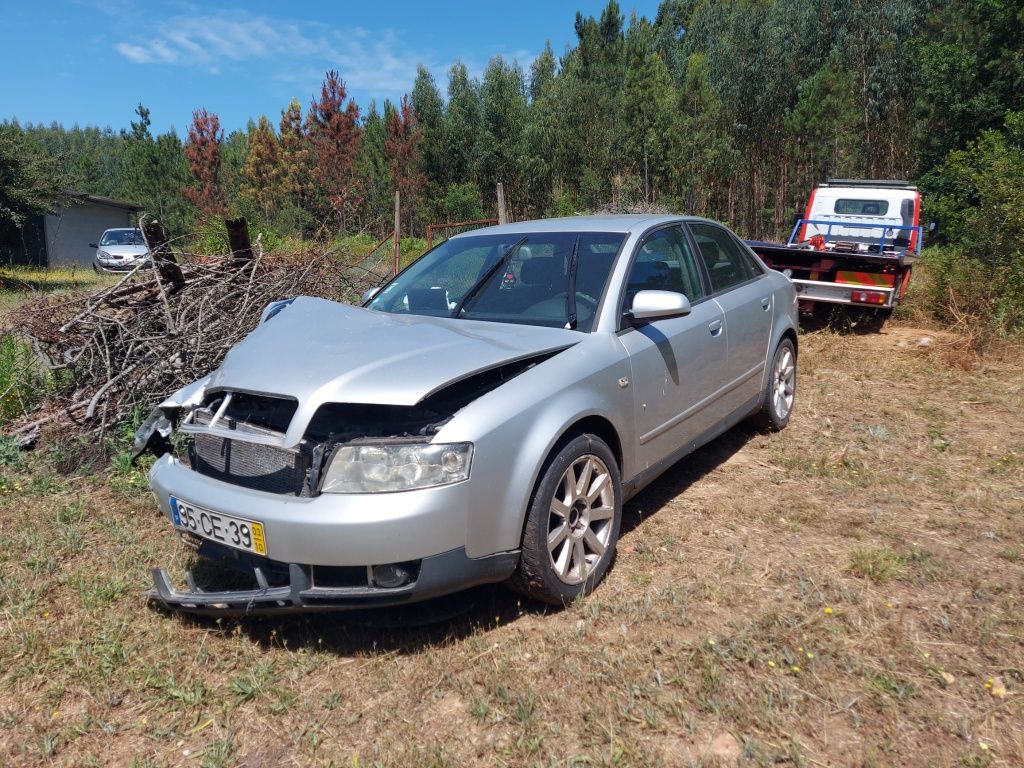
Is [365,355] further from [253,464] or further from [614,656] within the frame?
[614,656]

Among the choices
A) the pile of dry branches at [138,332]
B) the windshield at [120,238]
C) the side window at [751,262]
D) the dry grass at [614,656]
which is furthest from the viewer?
the windshield at [120,238]

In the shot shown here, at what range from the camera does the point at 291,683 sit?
2662 millimetres

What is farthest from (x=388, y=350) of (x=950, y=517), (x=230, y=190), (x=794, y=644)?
(x=230, y=190)

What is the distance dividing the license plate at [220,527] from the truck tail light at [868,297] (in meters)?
8.27

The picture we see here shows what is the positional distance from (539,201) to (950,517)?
1063 inches

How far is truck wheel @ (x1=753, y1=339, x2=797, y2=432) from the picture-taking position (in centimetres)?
517

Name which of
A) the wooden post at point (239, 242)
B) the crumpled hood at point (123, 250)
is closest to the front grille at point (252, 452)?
the wooden post at point (239, 242)

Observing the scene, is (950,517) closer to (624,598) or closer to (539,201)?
(624,598)

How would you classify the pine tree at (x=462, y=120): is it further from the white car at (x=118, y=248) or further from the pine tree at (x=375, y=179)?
the white car at (x=118, y=248)

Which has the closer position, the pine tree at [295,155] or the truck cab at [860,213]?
the truck cab at [860,213]

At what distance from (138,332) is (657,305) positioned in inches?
167

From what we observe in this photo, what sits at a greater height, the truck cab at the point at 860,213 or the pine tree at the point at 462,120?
the pine tree at the point at 462,120

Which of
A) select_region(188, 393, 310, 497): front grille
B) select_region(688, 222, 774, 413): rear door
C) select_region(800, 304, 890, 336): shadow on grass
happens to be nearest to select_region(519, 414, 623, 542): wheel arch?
select_region(188, 393, 310, 497): front grille

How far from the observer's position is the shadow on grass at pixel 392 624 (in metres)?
2.90
